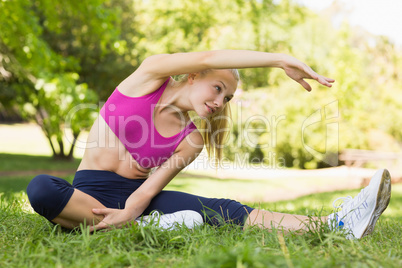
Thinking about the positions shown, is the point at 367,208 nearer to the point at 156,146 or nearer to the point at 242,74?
the point at 156,146

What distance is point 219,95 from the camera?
8.00 feet

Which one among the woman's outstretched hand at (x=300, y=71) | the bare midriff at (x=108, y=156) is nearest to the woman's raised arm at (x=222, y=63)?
the woman's outstretched hand at (x=300, y=71)

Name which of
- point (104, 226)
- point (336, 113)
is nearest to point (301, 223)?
point (104, 226)

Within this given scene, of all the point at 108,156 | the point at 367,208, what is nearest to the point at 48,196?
the point at 108,156

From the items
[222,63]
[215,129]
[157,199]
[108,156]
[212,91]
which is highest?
[222,63]

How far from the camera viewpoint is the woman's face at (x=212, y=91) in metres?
2.43

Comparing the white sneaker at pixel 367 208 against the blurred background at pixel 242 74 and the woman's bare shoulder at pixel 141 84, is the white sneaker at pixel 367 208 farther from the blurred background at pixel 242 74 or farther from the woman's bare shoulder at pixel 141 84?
the blurred background at pixel 242 74

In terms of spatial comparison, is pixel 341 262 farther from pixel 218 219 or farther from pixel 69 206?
pixel 69 206

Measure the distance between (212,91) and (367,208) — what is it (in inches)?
43.6

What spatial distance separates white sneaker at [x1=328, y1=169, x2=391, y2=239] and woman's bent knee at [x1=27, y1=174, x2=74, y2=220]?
148cm

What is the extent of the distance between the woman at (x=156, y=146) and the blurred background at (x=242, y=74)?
342cm

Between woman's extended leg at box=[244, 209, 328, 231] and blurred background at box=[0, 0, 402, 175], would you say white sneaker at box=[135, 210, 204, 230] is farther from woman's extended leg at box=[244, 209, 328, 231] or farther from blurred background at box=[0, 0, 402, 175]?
blurred background at box=[0, 0, 402, 175]

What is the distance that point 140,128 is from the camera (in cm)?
248

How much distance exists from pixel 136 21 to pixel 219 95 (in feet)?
53.2
